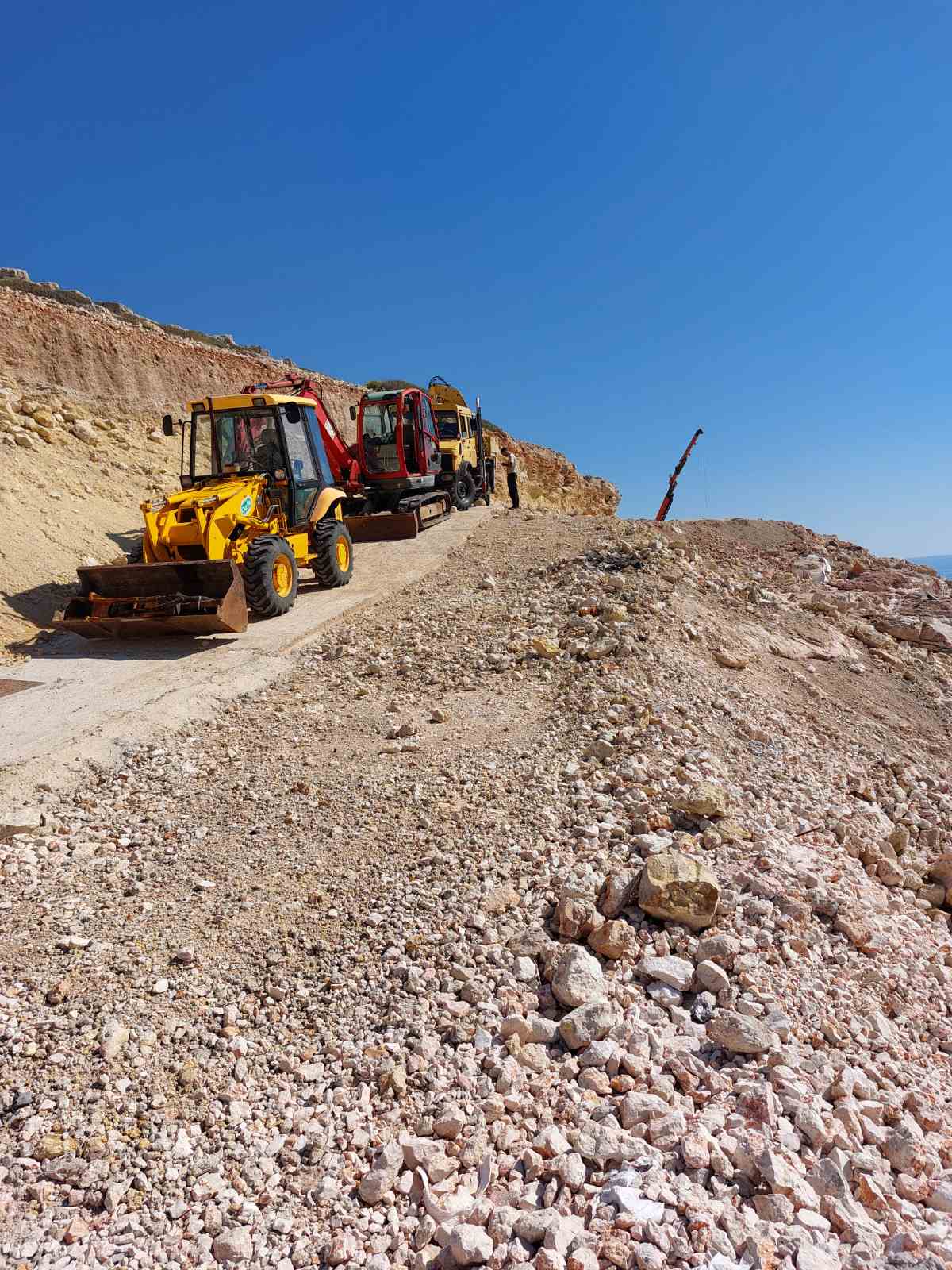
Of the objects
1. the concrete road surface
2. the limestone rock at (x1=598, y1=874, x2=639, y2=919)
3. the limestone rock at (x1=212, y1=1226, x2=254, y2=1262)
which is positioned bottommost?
the limestone rock at (x1=212, y1=1226, x2=254, y2=1262)

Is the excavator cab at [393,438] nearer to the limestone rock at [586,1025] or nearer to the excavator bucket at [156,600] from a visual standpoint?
the excavator bucket at [156,600]

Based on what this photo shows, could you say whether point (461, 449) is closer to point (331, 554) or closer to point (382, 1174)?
point (331, 554)

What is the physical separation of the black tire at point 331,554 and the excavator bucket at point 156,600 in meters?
2.34

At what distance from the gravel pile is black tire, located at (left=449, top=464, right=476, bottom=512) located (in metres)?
12.3

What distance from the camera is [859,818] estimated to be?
5.60 metres

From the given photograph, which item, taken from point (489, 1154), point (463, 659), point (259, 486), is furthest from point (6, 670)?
point (489, 1154)

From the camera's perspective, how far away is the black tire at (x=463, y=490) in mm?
18391

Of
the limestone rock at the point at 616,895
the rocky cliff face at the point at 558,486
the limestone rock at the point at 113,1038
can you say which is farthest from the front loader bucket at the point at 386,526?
the rocky cliff face at the point at 558,486

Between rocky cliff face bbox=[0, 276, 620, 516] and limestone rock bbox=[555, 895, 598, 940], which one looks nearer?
limestone rock bbox=[555, 895, 598, 940]

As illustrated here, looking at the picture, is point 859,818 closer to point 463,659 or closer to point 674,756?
point 674,756

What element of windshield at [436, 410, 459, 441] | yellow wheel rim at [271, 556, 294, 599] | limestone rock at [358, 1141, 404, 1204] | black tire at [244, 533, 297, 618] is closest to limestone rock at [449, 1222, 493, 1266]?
limestone rock at [358, 1141, 404, 1204]

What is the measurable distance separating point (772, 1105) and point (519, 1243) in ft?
3.33

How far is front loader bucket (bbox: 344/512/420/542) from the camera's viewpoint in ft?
48.0

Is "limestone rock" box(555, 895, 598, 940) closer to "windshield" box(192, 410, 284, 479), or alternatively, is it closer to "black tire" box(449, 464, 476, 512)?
"windshield" box(192, 410, 284, 479)
